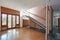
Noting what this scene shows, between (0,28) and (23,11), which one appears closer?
(0,28)

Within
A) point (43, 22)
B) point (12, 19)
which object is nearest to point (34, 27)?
point (43, 22)

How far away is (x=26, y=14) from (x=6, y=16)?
3.88 m

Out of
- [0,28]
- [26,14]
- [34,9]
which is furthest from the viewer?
[26,14]

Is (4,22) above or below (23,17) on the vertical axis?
below

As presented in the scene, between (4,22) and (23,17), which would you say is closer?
(4,22)

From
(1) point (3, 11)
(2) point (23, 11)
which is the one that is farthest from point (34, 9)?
(1) point (3, 11)

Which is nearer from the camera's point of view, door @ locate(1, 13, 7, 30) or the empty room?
the empty room

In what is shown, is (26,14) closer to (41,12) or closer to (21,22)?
(21,22)

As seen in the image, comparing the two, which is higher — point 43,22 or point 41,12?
point 41,12

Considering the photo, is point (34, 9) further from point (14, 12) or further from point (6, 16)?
point (6, 16)

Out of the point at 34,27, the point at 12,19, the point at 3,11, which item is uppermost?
the point at 3,11

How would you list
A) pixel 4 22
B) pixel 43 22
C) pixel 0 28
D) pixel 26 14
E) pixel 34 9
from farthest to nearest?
pixel 26 14
pixel 34 9
pixel 43 22
pixel 4 22
pixel 0 28

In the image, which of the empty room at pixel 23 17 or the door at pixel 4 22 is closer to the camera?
the empty room at pixel 23 17

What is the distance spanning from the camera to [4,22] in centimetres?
1198
